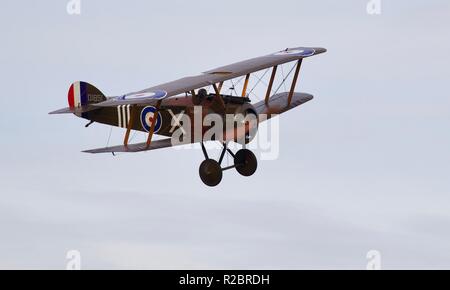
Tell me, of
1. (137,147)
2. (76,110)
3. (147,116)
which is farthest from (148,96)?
(76,110)

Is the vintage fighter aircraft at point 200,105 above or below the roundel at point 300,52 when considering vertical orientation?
below

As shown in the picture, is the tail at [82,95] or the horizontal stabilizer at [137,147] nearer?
the horizontal stabilizer at [137,147]

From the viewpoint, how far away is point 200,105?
20.2 m

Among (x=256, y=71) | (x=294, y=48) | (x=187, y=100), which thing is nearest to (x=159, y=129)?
(x=187, y=100)

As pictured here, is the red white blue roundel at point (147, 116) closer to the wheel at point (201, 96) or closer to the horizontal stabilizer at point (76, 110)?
the wheel at point (201, 96)

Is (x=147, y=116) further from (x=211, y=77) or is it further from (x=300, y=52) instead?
(x=300, y=52)

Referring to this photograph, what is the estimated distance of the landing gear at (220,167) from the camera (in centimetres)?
2000

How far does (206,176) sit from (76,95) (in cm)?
403

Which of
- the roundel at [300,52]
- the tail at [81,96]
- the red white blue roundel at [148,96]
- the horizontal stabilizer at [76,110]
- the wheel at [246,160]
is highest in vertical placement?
the roundel at [300,52]

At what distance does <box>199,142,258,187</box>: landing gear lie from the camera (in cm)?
2000

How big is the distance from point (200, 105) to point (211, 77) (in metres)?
0.70

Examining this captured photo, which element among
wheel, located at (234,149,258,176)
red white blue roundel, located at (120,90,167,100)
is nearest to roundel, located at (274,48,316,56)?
wheel, located at (234,149,258,176)

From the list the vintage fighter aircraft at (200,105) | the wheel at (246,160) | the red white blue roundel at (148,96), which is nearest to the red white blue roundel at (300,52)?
the vintage fighter aircraft at (200,105)

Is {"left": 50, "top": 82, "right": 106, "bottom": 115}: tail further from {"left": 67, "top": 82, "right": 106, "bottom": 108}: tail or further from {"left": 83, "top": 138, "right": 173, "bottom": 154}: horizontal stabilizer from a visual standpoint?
{"left": 83, "top": 138, "right": 173, "bottom": 154}: horizontal stabilizer
